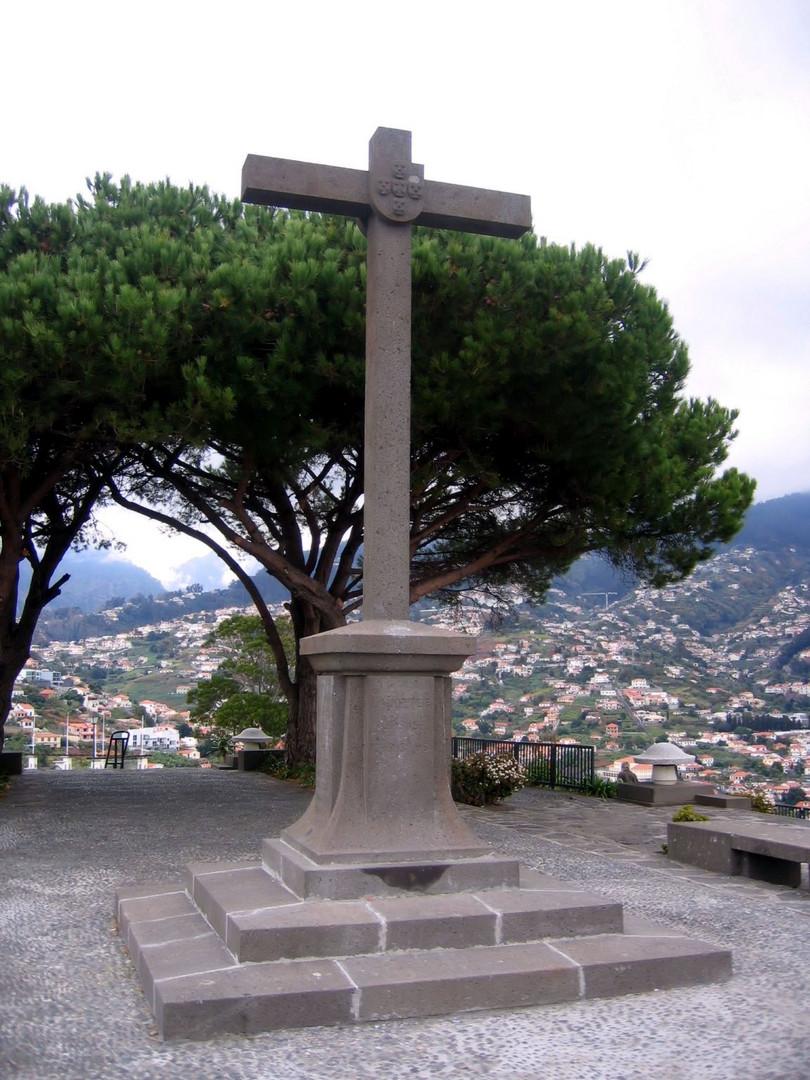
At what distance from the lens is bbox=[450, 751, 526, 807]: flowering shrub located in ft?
37.3

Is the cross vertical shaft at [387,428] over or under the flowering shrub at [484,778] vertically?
over

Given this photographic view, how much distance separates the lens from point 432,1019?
3613 mm

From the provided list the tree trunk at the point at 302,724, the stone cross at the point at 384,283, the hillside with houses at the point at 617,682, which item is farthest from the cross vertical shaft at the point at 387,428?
the hillside with houses at the point at 617,682

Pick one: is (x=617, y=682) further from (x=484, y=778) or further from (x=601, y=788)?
(x=484, y=778)

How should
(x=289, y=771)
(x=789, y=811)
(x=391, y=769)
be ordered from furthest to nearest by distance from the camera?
(x=289, y=771) < (x=789, y=811) < (x=391, y=769)

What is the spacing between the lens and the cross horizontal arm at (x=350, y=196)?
5207 millimetres

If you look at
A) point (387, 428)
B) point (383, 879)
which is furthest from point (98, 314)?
point (383, 879)

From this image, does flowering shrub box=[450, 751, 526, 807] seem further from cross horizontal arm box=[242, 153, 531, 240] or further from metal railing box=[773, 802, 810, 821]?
cross horizontal arm box=[242, 153, 531, 240]

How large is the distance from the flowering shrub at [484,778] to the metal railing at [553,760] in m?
3.17

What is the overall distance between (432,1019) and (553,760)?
485 inches

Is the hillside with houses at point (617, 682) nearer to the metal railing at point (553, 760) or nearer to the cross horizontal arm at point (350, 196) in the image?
the metal railing at point (553, 760)

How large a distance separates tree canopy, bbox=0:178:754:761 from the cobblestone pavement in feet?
14.4

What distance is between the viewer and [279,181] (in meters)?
5.21

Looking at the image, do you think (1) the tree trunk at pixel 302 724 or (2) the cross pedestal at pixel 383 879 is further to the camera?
(1) the tree trunk at pixel 302 724
